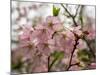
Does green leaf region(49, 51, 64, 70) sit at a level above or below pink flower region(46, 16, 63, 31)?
below

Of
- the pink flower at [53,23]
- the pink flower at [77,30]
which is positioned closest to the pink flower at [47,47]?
the pink flower at [53,23]

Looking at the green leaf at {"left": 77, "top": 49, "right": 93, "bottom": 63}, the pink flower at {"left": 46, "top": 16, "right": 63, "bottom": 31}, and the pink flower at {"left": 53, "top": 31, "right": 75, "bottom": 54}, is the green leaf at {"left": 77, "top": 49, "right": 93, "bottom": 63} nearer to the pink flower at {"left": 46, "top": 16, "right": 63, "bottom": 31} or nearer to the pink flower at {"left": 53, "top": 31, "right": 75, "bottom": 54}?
the pink flower at {"left": 53, "top": 31, "right": 75, "bottom": 54}

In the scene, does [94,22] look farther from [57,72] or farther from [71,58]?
[57,72]

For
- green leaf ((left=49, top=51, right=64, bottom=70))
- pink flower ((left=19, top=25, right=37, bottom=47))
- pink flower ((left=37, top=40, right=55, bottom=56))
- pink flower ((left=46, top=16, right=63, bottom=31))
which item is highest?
pink flower ((left=46, top=16, right=63, bottom=31))

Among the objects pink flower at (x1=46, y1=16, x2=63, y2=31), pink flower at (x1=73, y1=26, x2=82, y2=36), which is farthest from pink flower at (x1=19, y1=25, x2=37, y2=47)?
pink flower at (x1=73, y1=26, x2=82, y2=36)

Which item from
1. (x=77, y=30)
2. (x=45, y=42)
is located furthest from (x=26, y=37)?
(x=77, y=30)

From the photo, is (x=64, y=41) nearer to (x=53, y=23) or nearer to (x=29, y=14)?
(x=53, y=23)

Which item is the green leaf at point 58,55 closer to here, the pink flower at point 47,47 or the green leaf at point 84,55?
the pink flower at point 47,47

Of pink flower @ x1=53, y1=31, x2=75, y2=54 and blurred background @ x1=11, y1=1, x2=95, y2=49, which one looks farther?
pink flower @ x1=53, y1=31, x2=75, y2=54

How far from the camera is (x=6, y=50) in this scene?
1897 millimetres

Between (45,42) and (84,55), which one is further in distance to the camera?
(84,55)

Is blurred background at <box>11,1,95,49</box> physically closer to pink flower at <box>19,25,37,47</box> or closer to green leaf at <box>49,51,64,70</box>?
pink flower at <box>19,25,37,47</box>

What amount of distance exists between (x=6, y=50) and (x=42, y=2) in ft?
1.98
